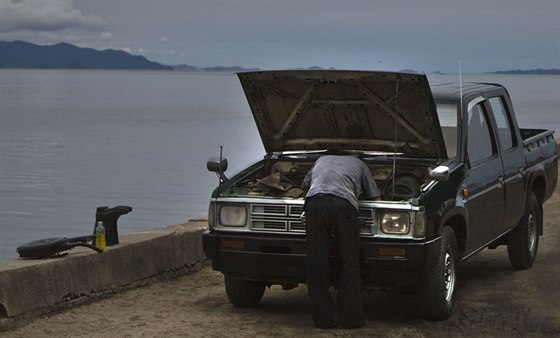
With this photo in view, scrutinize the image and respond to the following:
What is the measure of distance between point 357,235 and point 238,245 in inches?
39.0

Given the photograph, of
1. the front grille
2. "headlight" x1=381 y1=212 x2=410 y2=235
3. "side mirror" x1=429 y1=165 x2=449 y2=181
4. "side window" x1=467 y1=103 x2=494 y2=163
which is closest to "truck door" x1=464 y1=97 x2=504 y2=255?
"side window" x1=467 y1=103 x2=494 y2=163

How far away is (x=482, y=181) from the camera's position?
9.88 metres

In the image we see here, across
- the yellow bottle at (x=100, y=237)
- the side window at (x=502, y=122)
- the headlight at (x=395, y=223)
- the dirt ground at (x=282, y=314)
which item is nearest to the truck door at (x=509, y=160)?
the side window at (x=502, y=122)

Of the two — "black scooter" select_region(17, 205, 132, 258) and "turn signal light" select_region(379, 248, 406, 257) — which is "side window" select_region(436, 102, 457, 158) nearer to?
"turn signal light" select_region(379, 248, 406, 257)

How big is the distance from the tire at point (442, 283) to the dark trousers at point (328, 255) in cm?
55

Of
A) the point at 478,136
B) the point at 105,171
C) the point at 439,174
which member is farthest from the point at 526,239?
the point at 105,171

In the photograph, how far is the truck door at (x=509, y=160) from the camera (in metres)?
10.6

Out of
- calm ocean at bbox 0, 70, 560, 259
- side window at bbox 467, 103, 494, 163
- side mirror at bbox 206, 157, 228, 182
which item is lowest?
calm ocean at bbox 0, 70, 560, 259

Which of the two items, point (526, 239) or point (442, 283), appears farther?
point (526, 239)

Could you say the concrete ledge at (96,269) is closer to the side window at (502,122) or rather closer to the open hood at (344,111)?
the open hood at (344,111)

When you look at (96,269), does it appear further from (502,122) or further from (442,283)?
(502,122)

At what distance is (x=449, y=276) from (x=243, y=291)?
1697mm

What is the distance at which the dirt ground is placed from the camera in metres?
8.71

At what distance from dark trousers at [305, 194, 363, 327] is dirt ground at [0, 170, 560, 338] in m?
0.16
